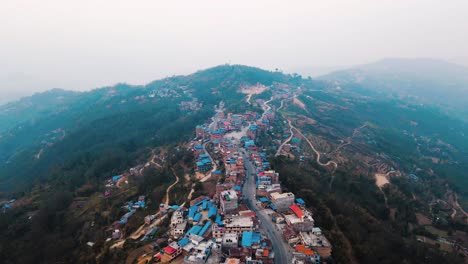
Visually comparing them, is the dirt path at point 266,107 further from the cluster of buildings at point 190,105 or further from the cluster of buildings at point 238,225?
the cluster of buildings at point 238,225

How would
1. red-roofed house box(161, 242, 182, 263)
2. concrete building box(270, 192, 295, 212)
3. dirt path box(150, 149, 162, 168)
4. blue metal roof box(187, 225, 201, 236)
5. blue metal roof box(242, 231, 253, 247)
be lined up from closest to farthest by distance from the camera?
blue metal roof box(242, 231, 253, 247) → red-roofed house box(161, 242, 182, 263) → blue metal roof box(187, 225, 201, 236) → concrete building box(270, 192, 295, 212) → dirt path box(150, 149, 162, 168)

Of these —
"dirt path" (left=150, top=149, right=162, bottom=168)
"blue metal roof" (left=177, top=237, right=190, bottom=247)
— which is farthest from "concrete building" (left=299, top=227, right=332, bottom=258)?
"dirt path" (left=150, top=149, right=162, bottom=168)

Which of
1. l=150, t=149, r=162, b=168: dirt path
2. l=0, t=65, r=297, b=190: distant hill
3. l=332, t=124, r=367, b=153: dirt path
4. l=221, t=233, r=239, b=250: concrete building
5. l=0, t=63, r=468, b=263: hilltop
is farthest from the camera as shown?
l=0, t=65, r=297, b=190: distant hill

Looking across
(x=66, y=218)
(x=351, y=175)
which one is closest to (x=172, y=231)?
(x=66, y=218)

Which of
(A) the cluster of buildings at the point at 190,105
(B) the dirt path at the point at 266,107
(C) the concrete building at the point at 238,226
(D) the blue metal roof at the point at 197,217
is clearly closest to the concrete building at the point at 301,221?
(C) the concrete building at the point at 238,226

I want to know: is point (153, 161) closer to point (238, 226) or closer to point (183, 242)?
point (183, 242)

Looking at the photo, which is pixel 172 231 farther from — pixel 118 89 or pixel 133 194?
pixel 118 89

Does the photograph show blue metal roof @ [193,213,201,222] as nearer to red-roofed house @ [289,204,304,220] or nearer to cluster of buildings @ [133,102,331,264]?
cluster of buildings @ [133,102,331,264]

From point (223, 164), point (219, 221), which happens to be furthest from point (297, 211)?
point (223, 164)
